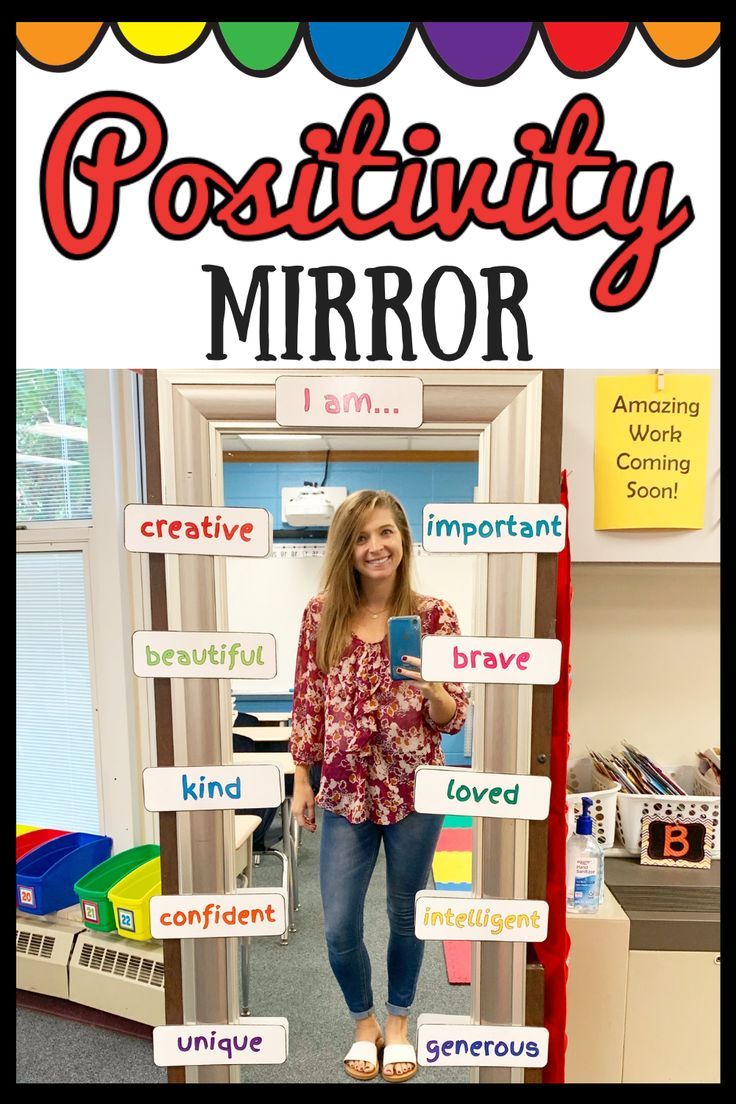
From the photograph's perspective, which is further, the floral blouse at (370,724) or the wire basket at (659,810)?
the wire basket at (659,810)

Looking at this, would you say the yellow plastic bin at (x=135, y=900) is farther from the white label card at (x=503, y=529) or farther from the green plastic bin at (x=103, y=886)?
the white label card at (x=503, y=529)

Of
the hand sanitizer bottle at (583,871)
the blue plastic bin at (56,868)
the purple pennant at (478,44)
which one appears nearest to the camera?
the purple pennant at (478,44)

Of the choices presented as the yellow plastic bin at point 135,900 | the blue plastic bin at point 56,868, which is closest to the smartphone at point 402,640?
the yellow plastic bin at point 135,900

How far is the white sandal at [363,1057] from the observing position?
850 mm

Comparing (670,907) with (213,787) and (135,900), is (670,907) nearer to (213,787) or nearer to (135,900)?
(213,787)

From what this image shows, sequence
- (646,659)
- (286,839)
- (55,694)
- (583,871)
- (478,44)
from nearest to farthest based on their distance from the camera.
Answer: (478,44), (286,839), (583,871), (646,659), (55,694)

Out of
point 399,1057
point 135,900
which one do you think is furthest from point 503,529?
point 135,900

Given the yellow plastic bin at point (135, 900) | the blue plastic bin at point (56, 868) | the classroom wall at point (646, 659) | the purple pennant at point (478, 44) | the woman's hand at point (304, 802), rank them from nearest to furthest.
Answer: the purple pennant at point (478, 44), the woman's hand at point (304, 802), the classroom wall at point (646, 659), the yellow plastic bin at point (135, 900), the blue plastic bin at point (56, 868)

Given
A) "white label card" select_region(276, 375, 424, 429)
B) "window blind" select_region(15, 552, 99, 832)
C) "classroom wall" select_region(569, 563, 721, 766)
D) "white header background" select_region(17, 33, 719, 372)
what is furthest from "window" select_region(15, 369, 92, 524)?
"classroom wall" select_region(569, 563, 721, 766)

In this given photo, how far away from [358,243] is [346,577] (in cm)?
46

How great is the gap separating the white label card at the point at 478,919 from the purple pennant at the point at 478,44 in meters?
1.12

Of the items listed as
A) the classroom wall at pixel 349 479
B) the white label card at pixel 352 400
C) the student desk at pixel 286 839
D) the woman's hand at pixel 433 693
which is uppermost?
the white label card at pixel 352 400

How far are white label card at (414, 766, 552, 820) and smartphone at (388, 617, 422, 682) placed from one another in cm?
15

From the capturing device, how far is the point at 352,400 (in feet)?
2.53
